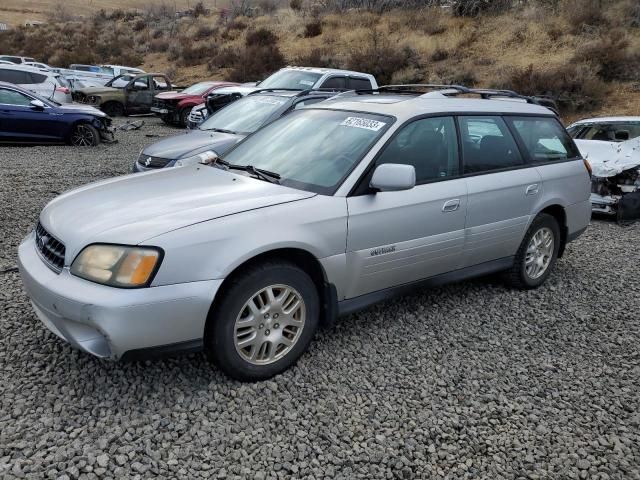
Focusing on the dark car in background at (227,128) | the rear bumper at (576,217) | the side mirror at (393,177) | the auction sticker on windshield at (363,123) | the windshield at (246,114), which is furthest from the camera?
the windshield at (246,114)

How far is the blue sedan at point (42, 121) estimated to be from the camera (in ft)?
37.8

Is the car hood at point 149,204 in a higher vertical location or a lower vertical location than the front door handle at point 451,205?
higher

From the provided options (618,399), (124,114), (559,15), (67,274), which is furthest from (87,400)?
(559,15)

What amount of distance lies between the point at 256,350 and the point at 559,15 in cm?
2408

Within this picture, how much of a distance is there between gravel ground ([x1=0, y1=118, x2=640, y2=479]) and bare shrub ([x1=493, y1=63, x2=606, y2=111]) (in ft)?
46.3

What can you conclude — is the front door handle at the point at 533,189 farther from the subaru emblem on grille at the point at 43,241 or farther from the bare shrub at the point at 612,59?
the bare shrub at the point at 612,59

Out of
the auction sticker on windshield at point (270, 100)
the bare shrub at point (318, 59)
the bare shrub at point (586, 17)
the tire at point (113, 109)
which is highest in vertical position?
the bare shrub at point (586, 17)

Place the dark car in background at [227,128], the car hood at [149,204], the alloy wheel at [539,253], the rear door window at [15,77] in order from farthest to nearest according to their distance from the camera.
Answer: the rear door window at [15,77]
the dark car in background at [227,128]
the alloy wheel at [539,253]
the car hood at [149,204]

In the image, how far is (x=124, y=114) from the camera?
62.8 ft

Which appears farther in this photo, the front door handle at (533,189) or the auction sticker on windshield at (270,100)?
the auction sticker on windshield at (270,100)

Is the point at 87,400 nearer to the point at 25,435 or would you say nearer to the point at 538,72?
the point at 25,435

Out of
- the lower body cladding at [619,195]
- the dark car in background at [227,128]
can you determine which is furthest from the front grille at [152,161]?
the lower body cladding at [619,195]

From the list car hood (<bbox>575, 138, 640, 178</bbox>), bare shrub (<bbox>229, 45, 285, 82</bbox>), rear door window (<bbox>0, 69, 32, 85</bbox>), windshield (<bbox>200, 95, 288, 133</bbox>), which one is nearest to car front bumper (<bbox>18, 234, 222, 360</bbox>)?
windshield (<bbox>200, 95, 288, 133</bbox>)

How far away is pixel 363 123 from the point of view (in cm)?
389
